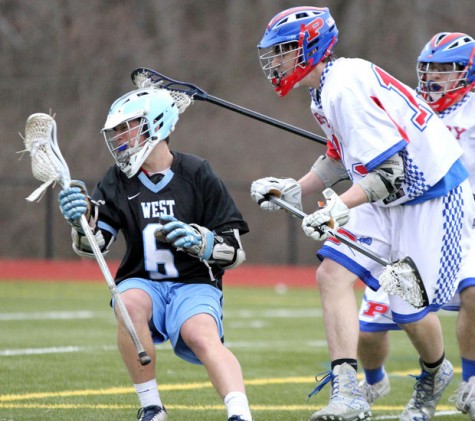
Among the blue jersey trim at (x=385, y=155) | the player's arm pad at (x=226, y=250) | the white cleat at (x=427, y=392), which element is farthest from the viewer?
the white cleat at (x=427, y=392)

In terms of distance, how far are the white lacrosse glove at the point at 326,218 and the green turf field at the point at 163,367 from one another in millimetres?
1216

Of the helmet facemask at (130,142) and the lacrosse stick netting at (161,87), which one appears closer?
the helmet facemask at (130,142)

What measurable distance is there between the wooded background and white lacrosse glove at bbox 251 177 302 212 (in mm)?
20205

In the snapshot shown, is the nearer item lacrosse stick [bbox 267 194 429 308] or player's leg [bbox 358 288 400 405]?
lacrosse stick [bbox 267 194 429 308]

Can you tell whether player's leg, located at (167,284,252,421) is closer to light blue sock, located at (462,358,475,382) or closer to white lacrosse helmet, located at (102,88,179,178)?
white lacrosse helmet, located at (102,88,179,178)

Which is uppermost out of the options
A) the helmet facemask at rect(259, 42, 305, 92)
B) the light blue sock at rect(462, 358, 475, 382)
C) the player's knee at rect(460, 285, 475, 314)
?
the helmet facemask at rect(259, 42, 305, 92)

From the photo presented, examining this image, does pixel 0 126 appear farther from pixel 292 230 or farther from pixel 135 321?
pixel 135 321

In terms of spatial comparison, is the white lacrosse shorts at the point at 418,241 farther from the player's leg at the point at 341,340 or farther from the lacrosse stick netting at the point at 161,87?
the lacrosse stick netting at the point at 161,87

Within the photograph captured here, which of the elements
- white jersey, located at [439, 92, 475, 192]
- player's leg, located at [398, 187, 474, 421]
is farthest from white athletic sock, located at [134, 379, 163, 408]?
white jersey, located at [439, 92, 475, 192]

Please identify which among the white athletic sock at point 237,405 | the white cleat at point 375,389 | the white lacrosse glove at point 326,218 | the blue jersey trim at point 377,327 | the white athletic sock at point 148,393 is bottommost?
the white cleat at point 375,389

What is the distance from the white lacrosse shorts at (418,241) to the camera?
6.03 metres

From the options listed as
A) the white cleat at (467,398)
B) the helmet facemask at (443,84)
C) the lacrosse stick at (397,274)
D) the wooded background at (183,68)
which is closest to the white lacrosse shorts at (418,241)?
the lacrosse stick at (397,274)

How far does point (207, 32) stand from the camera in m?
29.4

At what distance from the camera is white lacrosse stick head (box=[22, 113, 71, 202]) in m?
5.66
